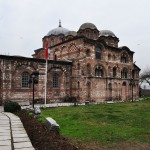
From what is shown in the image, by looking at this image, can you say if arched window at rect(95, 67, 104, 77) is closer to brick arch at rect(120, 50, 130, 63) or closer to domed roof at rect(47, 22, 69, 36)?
brick arch at rect(120, 50, 130, 63)

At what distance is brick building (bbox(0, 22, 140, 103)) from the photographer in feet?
87.5

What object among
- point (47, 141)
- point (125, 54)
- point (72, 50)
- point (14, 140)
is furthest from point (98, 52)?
point (14, 140)

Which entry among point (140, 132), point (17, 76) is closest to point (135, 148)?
point (140, 132)

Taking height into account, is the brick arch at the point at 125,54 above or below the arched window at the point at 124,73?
above

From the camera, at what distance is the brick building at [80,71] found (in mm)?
26672

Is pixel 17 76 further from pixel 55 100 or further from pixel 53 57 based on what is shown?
pixel 53 57

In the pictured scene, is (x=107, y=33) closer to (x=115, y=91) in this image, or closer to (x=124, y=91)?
(x=124, y=91)

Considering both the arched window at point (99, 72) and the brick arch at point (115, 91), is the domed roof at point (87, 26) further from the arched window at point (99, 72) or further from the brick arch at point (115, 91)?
the brick arch at point (115, 91)

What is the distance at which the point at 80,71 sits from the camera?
30.9m

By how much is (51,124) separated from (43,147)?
2.42 m

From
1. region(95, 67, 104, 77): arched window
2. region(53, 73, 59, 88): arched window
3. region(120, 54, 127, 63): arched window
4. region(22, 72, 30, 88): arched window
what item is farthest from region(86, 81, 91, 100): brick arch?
region(120, 54, 127, 63): arched window

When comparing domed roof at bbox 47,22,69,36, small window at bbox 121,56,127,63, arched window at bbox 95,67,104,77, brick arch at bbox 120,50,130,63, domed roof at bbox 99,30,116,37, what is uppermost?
domed roof at bbox 47,22,69,36

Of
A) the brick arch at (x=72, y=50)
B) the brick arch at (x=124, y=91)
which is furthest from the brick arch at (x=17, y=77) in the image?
the brick arch at (x=124, y=91)

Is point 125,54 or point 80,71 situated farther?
point 125,54
